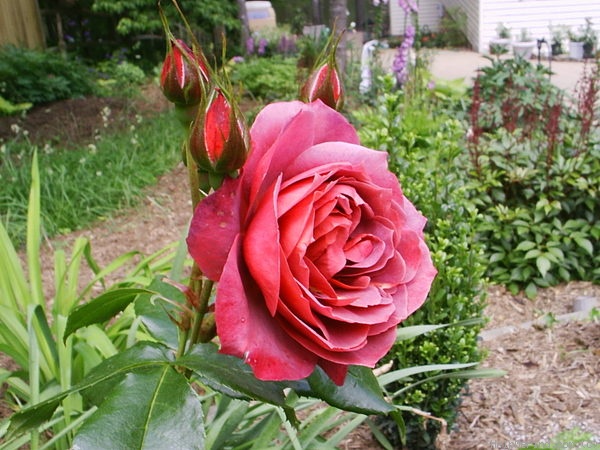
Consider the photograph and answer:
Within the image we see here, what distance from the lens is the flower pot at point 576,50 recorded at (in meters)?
Result: 13.4

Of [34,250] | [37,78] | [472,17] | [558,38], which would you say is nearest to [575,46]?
[558,38]

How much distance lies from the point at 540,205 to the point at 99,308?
317 centimetres

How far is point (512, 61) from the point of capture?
6.07 metres

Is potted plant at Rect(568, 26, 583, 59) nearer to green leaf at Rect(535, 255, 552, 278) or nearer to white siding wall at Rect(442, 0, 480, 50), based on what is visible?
white siding wall at Rect(442, 0, 480, 50)

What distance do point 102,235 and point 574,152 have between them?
2839 millimetres

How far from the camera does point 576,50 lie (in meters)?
13.4

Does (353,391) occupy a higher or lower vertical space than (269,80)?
higher

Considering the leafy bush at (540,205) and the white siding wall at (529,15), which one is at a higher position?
the white siding wall at (529,15)

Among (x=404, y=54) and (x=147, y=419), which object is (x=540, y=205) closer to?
(x=404, y=54)

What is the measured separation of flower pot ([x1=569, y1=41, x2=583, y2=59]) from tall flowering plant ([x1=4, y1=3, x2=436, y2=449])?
14.2m

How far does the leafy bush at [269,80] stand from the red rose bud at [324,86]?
6.52 meters

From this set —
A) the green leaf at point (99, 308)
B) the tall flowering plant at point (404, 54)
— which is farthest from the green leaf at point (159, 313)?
the tall flowering plant at point (404, 54)

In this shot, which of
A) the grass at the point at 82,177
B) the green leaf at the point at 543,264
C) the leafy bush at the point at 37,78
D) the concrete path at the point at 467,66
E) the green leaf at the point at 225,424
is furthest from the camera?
the concrete path at the point at 467,66

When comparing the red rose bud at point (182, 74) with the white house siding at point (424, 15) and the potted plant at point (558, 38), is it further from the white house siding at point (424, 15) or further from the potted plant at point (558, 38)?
the white house siding at point (424, 15)
